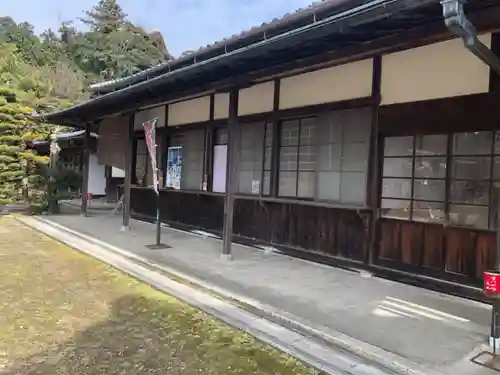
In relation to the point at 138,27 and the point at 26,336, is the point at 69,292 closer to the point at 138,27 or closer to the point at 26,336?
the point at 26,336

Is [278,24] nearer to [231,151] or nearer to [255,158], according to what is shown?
[231,151]

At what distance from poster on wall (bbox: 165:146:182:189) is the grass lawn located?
13.0 feet

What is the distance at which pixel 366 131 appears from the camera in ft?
17.6

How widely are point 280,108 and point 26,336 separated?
4.68 m

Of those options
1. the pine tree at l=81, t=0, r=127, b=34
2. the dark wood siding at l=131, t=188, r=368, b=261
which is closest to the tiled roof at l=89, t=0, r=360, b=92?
the dark wood siding at l=131, t=188, r=368, b=261

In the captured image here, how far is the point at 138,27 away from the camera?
43281mm

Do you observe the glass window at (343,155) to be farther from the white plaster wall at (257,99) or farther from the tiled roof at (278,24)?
the tiled roof at (278,24)

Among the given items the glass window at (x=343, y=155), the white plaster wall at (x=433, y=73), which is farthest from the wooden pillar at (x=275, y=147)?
the white plaster wall at (x=433, y=73)

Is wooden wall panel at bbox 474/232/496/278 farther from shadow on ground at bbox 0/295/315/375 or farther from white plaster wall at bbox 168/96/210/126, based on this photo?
white plaster wall at bbox 168/96/210/126

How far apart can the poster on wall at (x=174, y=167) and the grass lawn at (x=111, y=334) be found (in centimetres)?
396

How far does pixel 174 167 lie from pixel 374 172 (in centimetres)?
515

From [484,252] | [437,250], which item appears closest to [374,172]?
[437,250]

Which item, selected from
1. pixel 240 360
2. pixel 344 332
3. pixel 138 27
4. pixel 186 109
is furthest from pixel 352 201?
pixel 138 27

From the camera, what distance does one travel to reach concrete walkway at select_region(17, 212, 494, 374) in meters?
3.03
